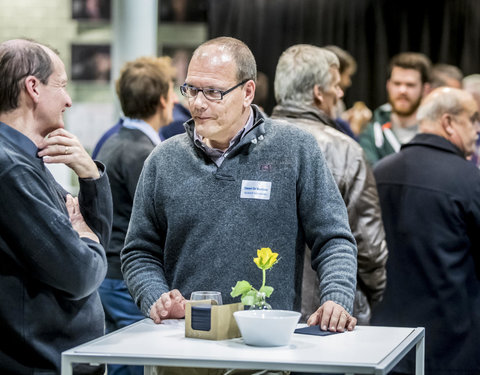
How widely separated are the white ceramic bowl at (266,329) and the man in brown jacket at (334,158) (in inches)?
53.7

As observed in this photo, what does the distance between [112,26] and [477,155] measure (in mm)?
3073

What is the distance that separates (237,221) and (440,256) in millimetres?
1512

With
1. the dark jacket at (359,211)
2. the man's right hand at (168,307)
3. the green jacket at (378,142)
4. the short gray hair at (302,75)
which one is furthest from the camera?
the green jacket at (378,142)

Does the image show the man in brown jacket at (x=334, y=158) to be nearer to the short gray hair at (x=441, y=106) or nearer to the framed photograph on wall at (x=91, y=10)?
the short gray hair at (x=441, y=106)

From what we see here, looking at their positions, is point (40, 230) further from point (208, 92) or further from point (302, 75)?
point (302, 75)

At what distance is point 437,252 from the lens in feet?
12.9

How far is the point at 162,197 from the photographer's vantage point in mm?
2811

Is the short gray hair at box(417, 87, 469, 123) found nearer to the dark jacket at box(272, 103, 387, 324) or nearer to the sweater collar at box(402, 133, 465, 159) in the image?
the sweater collar at box(402, 133, 465, 159)

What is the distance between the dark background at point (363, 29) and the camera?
7.52m

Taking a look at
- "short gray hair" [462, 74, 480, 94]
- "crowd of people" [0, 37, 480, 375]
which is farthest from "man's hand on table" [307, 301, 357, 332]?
"short gray hair" [462, 74, 480, 94]

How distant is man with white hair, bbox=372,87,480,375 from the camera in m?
3.92

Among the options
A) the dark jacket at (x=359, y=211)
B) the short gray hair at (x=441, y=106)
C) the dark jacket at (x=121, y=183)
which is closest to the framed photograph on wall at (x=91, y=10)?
the dark jacket at (x=121, y=183)

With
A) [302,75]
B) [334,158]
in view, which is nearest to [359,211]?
[334,158]

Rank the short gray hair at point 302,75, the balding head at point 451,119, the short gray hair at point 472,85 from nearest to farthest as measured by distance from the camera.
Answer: the short gray hair at point 302,75, the balding head at point 451,119, the short gray hair at point 472,85
